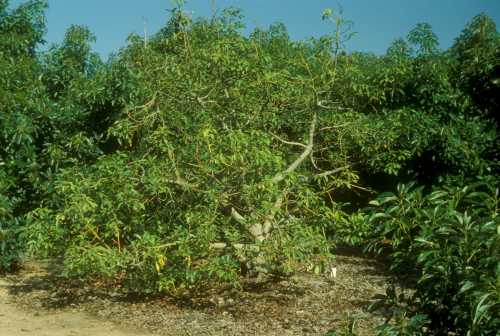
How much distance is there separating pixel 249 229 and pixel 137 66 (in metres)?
2.87

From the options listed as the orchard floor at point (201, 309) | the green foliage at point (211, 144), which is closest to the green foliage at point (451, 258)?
the green foliage at point (211, 144)

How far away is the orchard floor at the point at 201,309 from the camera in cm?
678

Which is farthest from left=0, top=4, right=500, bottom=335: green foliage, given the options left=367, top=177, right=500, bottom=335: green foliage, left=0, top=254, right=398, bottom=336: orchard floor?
left=367, top=177, right=500, bottom=335: green foliage

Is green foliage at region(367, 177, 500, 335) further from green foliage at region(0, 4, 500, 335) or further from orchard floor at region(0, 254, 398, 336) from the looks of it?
orchard floor at region(0, 254, 398, 336)

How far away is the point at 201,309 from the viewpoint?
7500 mm

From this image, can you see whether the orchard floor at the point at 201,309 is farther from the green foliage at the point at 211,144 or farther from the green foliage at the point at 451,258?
the green foliage at the point at 451,258

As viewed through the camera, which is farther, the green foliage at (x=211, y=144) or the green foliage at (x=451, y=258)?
the green foliage at (x=211, y=144)

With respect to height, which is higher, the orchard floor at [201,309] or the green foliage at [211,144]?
the green foliage at [211,144]

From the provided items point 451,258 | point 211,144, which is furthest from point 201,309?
point 451,258

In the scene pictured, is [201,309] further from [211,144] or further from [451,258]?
[451,258]

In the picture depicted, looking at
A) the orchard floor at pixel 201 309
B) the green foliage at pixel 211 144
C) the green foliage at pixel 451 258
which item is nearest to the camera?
the green foliage at pixel 451 258

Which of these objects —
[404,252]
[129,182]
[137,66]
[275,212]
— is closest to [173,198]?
[129,182]

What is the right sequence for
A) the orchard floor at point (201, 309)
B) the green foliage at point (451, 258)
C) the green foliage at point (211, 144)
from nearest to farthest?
the green foliage at point (451, 258)
the orchard floor at point (201, 309)
the green foliage at point (211, 144)

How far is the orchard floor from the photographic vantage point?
6.78 m
